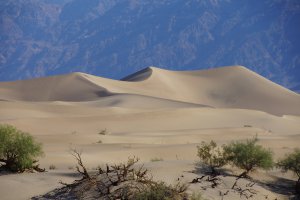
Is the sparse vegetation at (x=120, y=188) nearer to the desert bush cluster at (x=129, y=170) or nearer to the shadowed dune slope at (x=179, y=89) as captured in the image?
the desert bush cluster at (x=129, y=170)

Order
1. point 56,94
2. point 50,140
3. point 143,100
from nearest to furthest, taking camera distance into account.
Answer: point 50,140
point 143,100
point 56,94

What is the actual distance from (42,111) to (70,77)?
42.5 m

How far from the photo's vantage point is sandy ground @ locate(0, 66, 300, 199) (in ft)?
52.5

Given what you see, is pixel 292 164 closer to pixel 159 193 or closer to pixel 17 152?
pixel 159 193

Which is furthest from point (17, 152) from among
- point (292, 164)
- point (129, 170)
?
point (292, 164)

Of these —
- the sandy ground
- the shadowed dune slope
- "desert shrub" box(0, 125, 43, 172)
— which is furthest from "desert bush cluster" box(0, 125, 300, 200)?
the shadowed dune slope

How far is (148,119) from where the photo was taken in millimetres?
42531

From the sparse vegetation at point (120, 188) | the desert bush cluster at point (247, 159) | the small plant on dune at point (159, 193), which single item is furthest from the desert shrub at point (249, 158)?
the small plant on dune at point (159, 193)

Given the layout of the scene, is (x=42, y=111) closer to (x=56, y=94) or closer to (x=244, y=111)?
(x=244, y=111)

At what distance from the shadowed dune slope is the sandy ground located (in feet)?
0.56

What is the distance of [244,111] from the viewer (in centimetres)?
5341

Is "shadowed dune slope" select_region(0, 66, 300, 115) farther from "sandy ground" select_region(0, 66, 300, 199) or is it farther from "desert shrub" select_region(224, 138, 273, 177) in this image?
"desert shrub" select_region(224, 138, 273, 177)

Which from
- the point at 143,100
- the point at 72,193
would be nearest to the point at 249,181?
the point at 72,193

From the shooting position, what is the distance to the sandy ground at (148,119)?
52.5ft
